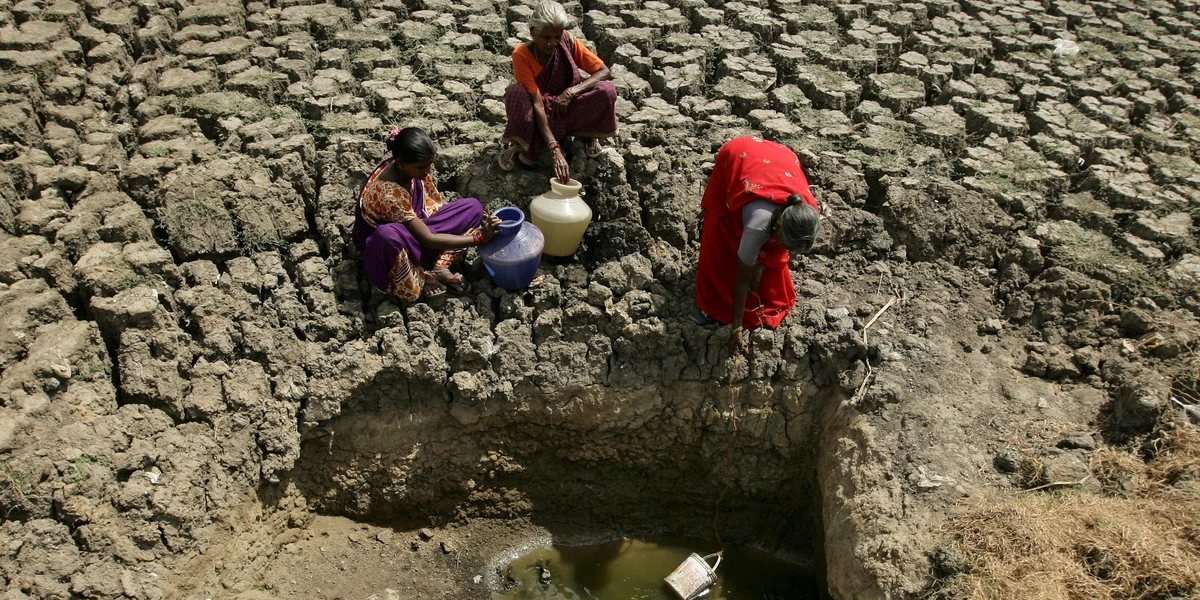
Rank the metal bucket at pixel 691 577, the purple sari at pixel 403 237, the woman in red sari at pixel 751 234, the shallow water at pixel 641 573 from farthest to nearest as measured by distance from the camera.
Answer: the shallow water at pixel 641 573 → the metal bucket at pixel 691 577 → the purple sari at pixel 403 237 → the woman in red sari at pixel 751 234

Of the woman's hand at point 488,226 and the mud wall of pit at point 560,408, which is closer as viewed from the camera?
the woman's hand at point 488,226

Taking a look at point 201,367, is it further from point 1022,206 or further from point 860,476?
point 1022,206

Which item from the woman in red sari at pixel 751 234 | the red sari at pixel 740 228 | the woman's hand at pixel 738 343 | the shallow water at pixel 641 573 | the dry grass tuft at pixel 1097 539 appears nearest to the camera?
the dry grass tuft at pixel 1097 539

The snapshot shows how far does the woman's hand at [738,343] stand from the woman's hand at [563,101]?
1.21 m

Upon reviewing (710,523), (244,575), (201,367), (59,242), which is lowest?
(710,523)

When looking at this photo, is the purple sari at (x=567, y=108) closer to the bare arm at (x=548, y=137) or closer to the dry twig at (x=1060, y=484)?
the bare arm at (x=548, y=137)

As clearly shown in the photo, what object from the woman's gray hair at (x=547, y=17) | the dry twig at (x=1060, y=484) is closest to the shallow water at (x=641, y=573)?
the dry twig at (x=1060, y=484)

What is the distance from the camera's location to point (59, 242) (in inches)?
130

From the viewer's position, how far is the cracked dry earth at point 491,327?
9.93 ft

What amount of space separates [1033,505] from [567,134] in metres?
2.38

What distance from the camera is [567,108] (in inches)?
141

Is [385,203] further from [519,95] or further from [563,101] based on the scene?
[563,101]

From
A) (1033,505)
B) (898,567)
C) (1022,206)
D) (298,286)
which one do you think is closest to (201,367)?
(298,286)

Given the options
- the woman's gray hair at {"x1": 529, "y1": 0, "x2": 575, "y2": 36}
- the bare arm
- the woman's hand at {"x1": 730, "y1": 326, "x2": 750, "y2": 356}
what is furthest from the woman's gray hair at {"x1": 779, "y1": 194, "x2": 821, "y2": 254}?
the woman's gray hair at {"x1": 529, "y1": 0, "x2": 575, "y2": 36}
